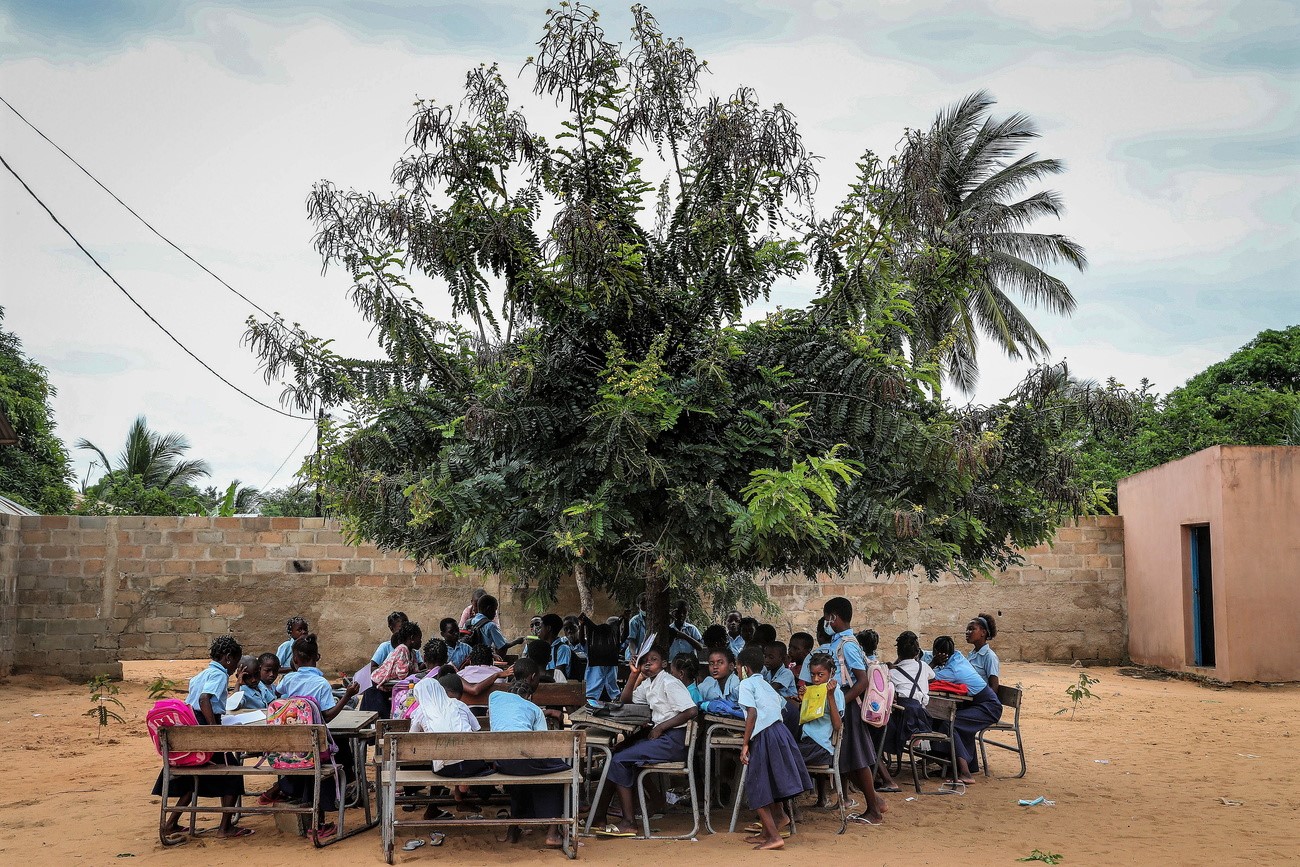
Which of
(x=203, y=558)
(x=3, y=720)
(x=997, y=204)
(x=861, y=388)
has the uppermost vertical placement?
(x=997, y=204)

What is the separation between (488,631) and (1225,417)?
23.6m

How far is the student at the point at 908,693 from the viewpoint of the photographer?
346 inches

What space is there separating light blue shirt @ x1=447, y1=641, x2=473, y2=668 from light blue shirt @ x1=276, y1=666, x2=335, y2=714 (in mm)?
2004

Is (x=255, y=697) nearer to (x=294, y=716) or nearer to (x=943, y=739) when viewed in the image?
(x=294, y=716)

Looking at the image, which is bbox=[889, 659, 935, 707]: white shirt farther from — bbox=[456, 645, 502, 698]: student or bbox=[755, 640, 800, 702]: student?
bbox=[456, 645, 502, 698]: student

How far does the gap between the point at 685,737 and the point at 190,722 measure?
10.8ft

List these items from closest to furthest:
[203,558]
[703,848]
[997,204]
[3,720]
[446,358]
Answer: [703,848] < [446,358] < [3,720] < [203,558] < [997,204]

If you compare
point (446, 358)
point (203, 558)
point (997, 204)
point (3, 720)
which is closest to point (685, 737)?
point (446, 358)

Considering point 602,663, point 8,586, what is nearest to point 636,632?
point 602,663

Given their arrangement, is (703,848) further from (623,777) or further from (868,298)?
(868,298)

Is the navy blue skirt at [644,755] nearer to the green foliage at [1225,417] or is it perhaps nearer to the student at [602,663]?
the student at [602,663]

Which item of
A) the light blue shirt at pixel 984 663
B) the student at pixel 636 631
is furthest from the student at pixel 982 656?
the student at pixel 636 631

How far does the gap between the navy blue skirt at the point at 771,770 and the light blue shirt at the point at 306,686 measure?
9.88 ft

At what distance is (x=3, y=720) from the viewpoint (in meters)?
12.5
